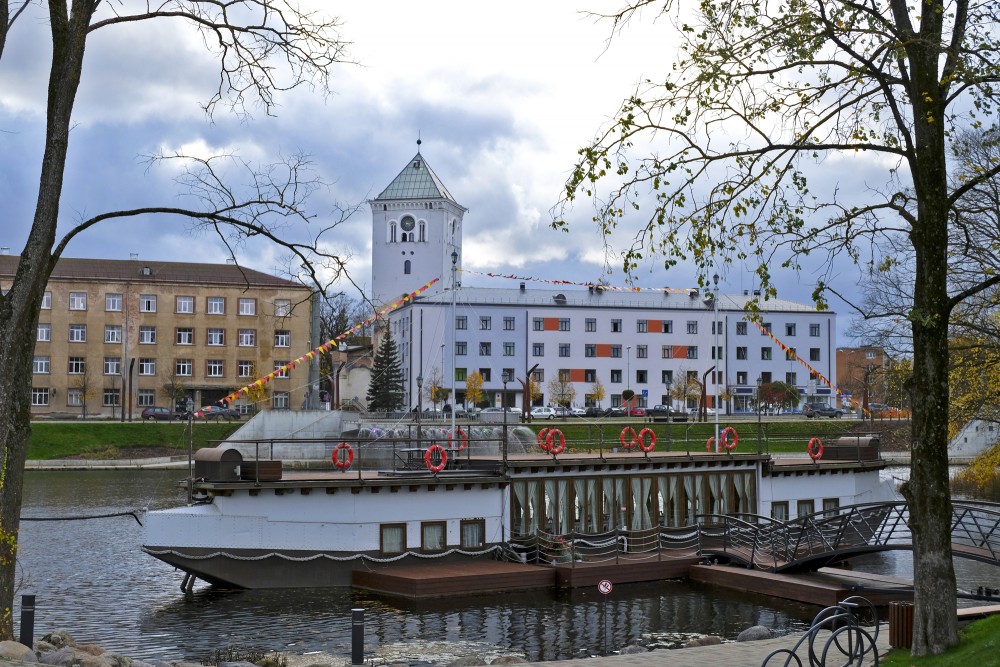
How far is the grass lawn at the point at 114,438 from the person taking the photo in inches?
2638

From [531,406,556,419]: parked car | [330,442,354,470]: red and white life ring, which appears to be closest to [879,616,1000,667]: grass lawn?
[330,442,354,470]: red and white life ring

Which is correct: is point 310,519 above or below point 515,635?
above

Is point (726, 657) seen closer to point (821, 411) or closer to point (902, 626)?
point (902, 626)

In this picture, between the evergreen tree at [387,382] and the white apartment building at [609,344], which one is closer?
the evergreen tree at [387,382]

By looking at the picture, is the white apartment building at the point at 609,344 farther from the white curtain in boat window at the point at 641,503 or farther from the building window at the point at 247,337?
the white curtain in boat window at the point at 641,503

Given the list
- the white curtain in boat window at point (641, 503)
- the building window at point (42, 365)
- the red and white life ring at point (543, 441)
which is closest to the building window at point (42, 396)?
the building window at point (42, 365)

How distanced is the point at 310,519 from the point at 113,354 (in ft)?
206

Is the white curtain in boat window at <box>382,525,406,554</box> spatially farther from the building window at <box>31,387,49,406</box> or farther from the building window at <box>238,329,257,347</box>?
the building window at <box>31,387,49,406</box>

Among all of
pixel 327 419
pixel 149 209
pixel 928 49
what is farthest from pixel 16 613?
pixel 327 419

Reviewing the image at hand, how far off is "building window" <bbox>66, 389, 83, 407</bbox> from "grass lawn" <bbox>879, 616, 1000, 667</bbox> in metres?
78.6

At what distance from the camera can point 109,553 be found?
108ft

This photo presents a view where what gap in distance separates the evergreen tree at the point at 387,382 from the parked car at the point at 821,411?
35.2m

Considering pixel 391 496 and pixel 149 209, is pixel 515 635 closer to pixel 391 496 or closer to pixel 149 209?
pixel 391 496

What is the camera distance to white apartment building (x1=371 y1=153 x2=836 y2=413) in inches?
3895
